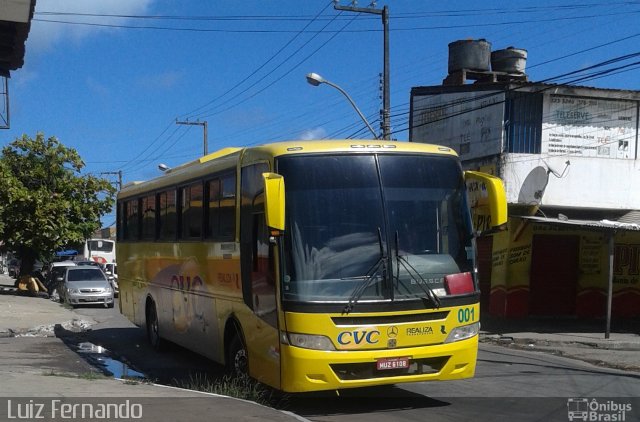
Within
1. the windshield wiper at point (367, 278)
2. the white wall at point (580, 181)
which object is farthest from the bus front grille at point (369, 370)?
the white wall at point (580, 181)

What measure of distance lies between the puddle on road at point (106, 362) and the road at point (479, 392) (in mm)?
222

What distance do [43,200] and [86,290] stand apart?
18.0 feet

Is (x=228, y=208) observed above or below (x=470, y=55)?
below

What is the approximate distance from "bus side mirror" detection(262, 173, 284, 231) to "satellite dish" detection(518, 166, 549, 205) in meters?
14.5

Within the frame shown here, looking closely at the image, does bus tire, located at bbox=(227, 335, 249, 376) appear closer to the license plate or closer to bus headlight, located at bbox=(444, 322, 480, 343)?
the license plate

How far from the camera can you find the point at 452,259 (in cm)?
881

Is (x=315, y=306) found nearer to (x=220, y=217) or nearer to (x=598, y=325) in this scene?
(x=220, y=217)

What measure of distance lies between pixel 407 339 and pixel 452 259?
1.10 m

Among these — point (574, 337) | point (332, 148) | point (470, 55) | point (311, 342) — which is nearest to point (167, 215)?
point (332, 148)

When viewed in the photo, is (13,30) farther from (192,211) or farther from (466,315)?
(466,315)

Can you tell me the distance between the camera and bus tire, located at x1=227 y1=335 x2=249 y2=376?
31.8 feet

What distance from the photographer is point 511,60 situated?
2738 centimetres

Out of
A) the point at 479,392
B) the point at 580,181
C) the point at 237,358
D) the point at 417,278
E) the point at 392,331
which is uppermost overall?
the point at 580,181

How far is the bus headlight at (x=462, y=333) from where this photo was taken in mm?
8680
